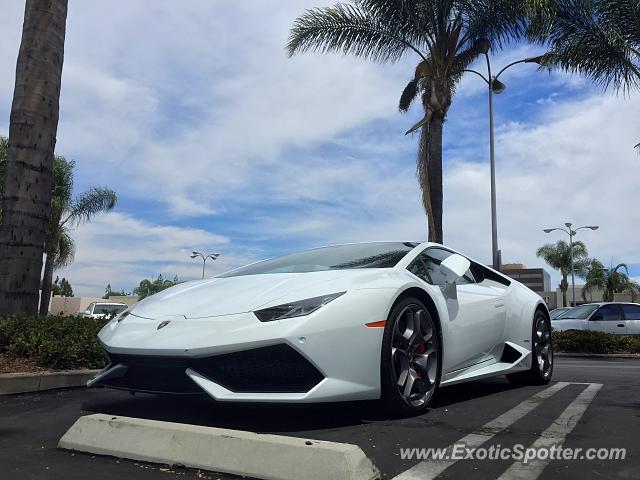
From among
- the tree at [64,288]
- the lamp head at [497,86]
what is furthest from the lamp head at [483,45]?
the tree at [64,288]

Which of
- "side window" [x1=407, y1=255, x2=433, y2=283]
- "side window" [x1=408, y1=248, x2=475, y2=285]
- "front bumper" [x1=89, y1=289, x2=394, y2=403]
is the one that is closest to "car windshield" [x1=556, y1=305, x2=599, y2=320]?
"side window" [x1=408, y1=248, x2=475, y2=285]

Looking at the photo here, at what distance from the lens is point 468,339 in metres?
4.38

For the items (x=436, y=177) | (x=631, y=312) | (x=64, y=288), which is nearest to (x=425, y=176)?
(x=436, y=177)

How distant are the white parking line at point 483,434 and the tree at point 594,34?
1156 cm

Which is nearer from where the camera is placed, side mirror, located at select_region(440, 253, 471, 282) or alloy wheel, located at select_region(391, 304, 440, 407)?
alloy wheel, located at select_region(391, 304, 440, 407)

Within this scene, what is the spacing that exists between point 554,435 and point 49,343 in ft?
14.4

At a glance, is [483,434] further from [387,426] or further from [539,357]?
[539,357]

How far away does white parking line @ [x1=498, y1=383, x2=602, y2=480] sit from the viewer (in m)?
2.57

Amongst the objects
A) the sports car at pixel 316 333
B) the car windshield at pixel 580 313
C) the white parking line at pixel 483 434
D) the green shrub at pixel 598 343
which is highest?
the car windshield at pixel 580 313

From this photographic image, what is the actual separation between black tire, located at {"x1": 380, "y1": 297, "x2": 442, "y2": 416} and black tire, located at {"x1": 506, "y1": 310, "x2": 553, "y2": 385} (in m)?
1.98

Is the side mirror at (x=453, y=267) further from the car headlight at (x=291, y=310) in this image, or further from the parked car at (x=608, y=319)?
the parked car at (x=608, y=319)

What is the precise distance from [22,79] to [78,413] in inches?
177

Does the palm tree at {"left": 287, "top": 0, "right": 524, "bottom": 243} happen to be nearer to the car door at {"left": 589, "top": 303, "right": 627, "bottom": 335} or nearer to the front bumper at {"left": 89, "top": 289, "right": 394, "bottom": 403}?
the car door at {"left": 589, "top": 303, "right": 627, "bottom": 335}

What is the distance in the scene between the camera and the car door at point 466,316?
13.7ft
